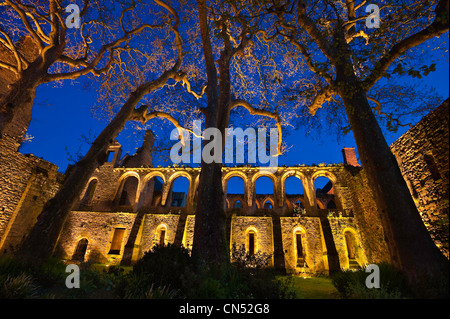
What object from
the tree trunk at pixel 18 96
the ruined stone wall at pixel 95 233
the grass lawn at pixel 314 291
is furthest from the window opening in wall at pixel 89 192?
the grass lawn at pixel 314 291

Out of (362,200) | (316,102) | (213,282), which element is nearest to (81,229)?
(213,282)

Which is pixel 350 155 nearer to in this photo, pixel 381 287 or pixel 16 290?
pixel 381 287

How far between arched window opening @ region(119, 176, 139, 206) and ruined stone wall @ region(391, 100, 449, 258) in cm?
2158

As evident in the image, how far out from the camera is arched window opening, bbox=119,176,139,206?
20.7 metres

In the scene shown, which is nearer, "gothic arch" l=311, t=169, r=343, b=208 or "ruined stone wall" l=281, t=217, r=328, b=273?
"ruined stone wall" l=281, t=217, r=328, b=273


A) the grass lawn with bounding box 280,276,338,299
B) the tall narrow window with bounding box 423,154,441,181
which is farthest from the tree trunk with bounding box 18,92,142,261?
the tall narrow window with bounding box 423,154,441,181

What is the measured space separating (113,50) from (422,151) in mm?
16000

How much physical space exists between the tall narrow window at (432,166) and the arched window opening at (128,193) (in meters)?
22.1

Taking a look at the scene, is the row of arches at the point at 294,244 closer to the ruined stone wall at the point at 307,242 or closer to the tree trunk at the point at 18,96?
the ruined stone wall at the point at 307,242

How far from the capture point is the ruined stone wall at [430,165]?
250 inches

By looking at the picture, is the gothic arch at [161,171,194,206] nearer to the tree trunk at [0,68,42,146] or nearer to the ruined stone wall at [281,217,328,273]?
the ruined stone wall at [281,217,328,273]

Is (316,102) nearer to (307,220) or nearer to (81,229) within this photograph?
(307,220)

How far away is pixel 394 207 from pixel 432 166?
14.4 feet

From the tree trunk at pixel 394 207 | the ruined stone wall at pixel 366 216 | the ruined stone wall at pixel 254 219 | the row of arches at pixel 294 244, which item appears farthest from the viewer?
the row of arches at pixel 294 244
